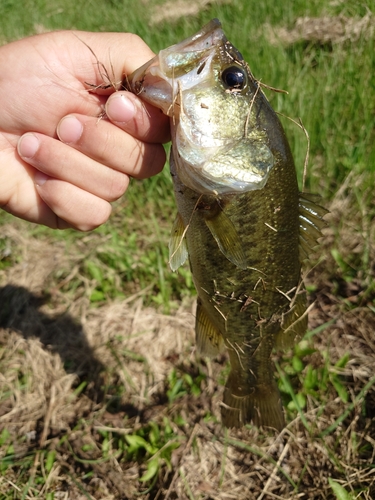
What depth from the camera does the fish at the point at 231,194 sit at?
1.33 m

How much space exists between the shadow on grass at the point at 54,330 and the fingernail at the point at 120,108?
169 cm

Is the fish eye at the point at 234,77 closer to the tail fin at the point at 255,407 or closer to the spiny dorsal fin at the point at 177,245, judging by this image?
the spiny dorsal fin at the point at 177,245

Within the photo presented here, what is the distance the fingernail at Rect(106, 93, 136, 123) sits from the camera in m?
1.43

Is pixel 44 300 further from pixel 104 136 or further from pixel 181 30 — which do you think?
→ pixel 181 30

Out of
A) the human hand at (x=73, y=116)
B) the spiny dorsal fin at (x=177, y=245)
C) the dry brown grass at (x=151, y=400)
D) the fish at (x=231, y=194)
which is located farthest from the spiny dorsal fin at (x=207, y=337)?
the human hand at (x=73, y=116)

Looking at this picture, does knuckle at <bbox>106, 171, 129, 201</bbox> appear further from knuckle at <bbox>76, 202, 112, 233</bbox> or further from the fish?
the fish

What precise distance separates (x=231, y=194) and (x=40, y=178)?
88cm

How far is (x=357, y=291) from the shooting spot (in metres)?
2.54

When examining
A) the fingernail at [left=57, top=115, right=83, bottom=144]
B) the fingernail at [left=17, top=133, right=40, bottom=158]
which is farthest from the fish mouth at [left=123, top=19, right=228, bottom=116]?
the fingernail at [left=17, top=133, right=40, bottom=158]

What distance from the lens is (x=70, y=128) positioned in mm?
1597

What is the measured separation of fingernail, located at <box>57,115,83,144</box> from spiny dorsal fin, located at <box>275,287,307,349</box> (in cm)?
113

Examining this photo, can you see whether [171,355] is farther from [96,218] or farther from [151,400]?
[96,218]

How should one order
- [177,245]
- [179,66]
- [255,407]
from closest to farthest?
[179,66] → [177,245] → [255,407]

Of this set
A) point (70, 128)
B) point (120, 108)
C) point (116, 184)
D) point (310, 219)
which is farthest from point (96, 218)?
point (310, 219)
